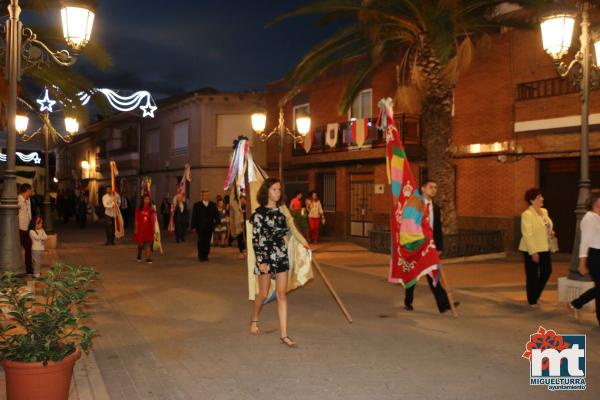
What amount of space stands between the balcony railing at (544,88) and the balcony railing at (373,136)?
419 cm

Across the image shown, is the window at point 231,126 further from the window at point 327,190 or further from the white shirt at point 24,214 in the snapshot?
the white shirt at point 24,214

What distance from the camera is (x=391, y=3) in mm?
13758

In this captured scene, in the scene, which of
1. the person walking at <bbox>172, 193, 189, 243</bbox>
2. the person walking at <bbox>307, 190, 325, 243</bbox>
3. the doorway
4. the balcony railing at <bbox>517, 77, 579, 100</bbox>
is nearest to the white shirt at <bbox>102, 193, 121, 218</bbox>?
the person walking at <bbox>172, 193, 189, 243</bbox>

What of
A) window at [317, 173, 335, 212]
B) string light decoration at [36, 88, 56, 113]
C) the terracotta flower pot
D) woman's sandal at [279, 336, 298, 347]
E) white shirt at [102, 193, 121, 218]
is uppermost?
string light decoration at [36, 88, 56, 113]

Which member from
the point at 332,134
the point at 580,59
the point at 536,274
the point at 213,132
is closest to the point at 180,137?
the point at 213,132

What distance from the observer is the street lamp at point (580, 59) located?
28.8 feet

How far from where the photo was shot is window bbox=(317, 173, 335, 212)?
2481 cm

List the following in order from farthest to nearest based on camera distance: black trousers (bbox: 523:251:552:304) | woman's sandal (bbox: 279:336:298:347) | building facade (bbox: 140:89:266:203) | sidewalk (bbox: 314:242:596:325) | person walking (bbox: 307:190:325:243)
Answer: building facade (bbox: 140:89:266:203) → person walking (bbox: 307:190:325:243) → sidewalk (bbox: 314:242:596:325) → black trousers (bbox: 523:251:552:304) → woman's sandal (bbox: 279:336:298:347)

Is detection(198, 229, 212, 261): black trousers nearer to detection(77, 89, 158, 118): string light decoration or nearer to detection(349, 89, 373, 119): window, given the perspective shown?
detection(77, 89, 158, 118): string light decoration

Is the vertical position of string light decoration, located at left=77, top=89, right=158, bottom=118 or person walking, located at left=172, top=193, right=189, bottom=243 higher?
string light decoration, located at left=77, top=89, right=158, bottom=118

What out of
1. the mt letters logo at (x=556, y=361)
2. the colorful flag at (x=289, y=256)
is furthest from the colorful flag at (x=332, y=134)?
the mt letters logo at (x=556, y=361)

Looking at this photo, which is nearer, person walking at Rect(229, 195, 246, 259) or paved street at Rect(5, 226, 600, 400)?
paved street at Rect(5, 226, 600, 400)

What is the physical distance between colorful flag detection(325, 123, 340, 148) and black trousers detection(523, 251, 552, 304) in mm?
14264

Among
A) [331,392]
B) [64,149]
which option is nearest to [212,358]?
[331,392]
